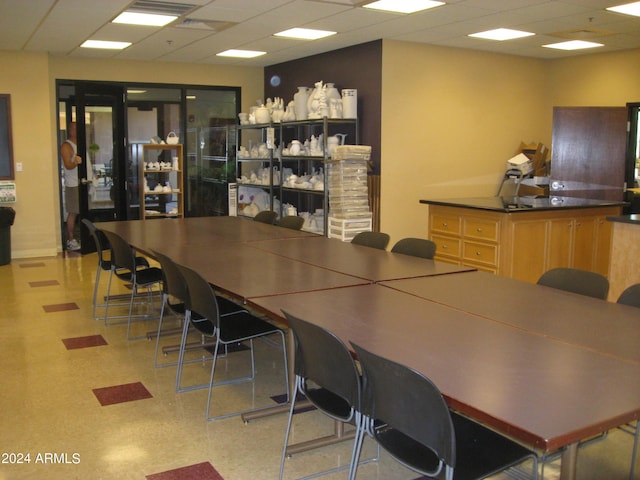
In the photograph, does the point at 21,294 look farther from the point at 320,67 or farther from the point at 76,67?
the point at 320,67

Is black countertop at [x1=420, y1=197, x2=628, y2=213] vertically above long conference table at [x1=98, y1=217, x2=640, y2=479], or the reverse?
black countertop at [x1=420, y1=197, x2=628, y2=213]

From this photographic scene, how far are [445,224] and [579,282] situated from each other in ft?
10.9

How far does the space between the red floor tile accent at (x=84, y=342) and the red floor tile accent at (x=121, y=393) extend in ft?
3.25

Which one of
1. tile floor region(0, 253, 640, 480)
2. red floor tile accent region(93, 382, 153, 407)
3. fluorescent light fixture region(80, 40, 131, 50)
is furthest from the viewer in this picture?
fluorescent light fixture region(80, 40, 131, 50)

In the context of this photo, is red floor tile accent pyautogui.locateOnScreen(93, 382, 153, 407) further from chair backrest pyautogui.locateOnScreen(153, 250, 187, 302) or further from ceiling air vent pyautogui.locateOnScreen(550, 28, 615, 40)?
ceiling air vent pyautogui.locateOnScreen(550, 28, 615, 40)

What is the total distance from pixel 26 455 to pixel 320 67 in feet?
22.0

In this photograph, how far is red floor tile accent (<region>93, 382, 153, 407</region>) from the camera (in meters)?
3.94

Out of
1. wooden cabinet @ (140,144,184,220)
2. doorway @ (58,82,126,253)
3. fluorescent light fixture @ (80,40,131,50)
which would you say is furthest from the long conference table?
doorway @ (58,82,126,253)

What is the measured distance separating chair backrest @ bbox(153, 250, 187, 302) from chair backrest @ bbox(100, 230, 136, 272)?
2.80 feet

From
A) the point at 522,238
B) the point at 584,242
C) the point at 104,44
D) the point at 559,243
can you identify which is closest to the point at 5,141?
the point at 104,44

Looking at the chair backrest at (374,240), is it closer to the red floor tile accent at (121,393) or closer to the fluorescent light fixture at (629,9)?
the red floor tile accent at (121,393)

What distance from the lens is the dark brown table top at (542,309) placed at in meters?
2.60

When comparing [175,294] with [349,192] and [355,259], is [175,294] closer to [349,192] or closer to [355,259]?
[355,259]

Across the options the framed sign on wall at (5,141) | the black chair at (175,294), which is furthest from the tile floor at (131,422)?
the framed sign on wall at (5,141)
